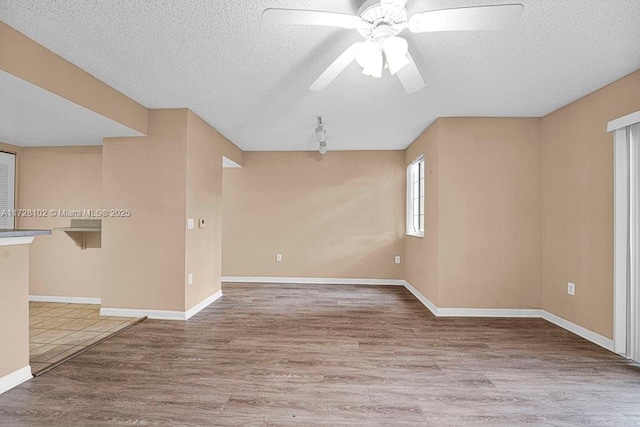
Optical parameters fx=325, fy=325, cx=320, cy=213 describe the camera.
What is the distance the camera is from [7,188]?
442cm

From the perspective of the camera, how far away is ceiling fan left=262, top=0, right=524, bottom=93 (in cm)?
155

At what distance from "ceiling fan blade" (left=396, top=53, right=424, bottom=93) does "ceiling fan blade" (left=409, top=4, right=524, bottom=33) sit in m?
0.36

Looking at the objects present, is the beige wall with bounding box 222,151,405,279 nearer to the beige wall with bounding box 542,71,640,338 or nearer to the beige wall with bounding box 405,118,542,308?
the beige wall with bounding box 405,118,542,308

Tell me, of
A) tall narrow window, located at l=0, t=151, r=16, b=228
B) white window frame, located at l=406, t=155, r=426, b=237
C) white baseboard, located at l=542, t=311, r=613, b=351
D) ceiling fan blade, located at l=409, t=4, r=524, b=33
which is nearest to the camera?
ceiling fan blade, located at l=409, t=4, r=524, b=33

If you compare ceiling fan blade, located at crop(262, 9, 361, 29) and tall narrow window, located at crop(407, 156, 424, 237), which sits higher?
ceiling fan blade, located at crop(262, 9, 361, 29)

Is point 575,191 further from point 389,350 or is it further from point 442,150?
point 389,350

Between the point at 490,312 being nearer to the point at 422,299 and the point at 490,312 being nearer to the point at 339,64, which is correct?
the point at 422,299

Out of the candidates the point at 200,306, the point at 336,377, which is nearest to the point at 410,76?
the point at 336,377

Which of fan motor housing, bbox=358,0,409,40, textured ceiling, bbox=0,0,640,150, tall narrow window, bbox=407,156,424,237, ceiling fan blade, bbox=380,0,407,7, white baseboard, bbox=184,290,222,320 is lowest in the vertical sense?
white baseboard, bbox=184,290,222,320

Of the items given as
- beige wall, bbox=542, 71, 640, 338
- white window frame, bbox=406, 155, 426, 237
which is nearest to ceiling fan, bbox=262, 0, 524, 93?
beige wall, bbox=542, 71, 640, 338

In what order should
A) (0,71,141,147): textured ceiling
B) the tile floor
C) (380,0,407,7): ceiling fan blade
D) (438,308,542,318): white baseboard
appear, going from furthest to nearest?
1. (438,308,542,318): white baseboard
2. the tile floor
3. (0,71,141,147): textured ceiling
4. (380,0,407,7): ceiling fan blade

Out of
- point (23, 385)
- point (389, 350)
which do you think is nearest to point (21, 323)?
point (23, 385)

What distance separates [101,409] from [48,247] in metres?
3.61

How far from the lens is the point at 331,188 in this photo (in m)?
5.84
